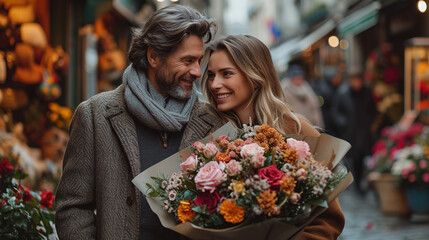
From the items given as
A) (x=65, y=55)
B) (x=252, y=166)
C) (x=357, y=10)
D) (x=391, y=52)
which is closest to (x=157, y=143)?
(x=252, y=166)

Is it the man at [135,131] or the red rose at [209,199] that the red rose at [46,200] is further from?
the red rose at [209,199]

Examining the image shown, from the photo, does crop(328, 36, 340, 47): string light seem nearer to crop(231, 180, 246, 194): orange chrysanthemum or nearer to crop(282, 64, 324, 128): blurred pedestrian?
crop(282, 64, 324, 128): blurred pedestrian

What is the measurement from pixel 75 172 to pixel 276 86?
4.12 ft

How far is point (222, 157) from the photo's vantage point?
2.67 m

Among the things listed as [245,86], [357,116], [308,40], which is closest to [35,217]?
[245,86]

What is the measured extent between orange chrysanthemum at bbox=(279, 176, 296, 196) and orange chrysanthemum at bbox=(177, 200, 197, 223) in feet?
1.25

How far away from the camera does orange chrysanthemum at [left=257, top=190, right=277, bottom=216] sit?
96.0 inches

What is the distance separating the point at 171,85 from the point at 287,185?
3.34 feet

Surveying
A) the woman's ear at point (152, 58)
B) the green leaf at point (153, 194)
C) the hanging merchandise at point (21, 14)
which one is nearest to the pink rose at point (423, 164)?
the hanging merchandise at point (21, 14)

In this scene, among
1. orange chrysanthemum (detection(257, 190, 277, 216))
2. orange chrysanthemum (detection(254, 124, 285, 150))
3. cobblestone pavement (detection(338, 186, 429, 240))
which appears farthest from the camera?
cobblestone pavement (detection(338, 186, 429, 240))

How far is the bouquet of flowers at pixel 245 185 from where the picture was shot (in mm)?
2488

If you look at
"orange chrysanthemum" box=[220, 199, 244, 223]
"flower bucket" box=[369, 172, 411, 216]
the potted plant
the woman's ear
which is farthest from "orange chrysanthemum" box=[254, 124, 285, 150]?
"flower bucket" box=[369, 172, 411, 216]

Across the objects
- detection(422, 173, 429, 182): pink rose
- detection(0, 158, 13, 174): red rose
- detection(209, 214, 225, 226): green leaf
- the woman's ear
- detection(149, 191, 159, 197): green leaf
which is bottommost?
detection(422, 173, 429, 182): pink rose

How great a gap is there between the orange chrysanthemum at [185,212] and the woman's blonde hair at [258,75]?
928 millimetres
